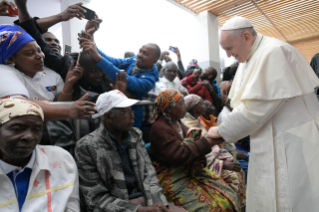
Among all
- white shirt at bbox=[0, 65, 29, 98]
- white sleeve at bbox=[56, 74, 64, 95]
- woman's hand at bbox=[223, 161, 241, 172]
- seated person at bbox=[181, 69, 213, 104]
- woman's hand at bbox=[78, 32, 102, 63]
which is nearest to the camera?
white shirt at bbox=[0, 65, 29, 98]

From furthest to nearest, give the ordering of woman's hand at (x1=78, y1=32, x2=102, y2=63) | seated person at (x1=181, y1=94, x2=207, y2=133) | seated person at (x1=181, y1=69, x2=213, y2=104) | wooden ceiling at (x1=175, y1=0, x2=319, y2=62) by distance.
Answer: seated person at (x1=181, y1=69, x2=213, y2=104), wooden ceiling at (x1=175, y1=0, x2=319, y2=62), seated person at (x1=181, y1=94, x2=207, y2=133), woman's hand at (x1=78, y1=32, x2=102, y2=63)

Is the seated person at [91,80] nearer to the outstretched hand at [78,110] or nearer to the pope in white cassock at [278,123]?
the outstretched hand at [78,110]

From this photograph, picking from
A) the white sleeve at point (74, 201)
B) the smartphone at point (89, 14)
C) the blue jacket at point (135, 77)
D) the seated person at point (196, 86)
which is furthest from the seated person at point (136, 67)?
the seated person at point (196, 86)

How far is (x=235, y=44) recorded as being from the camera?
6.59ft

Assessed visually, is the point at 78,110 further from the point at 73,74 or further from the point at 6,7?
the point at 6,7

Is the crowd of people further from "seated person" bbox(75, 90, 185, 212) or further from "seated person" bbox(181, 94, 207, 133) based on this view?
"seated person" bbox(181, 94, 207, 133)

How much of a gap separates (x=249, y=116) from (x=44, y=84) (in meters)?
1.84

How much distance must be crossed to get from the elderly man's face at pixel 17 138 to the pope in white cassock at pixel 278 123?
161 cm

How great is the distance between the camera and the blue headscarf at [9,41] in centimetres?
168

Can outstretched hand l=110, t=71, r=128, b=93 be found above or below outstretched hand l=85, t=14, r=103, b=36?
below

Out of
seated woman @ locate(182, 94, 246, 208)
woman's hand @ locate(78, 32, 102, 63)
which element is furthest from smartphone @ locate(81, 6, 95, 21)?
seated woman @ locate(182, 94, 246, 208)

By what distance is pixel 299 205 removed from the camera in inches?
68.7

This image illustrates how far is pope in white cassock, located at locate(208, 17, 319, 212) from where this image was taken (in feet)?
5.77

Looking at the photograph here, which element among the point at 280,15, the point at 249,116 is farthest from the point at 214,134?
the point at 280,15
